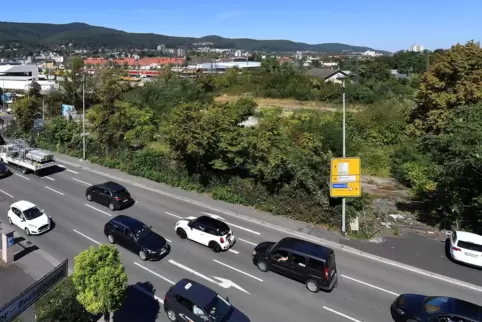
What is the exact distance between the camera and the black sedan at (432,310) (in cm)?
1177

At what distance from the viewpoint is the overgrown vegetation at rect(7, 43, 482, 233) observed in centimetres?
2092

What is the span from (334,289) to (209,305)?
5.99m

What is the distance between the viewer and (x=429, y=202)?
76.3ft

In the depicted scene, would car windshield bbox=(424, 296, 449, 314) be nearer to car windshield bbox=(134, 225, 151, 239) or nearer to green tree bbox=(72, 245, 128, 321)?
green tree bbox=(72, 245, 128, 321)

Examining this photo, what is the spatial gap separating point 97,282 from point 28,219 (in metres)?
11.1

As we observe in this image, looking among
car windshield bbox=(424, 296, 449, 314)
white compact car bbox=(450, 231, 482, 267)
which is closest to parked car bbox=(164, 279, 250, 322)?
car windshield bbox=(424, 296, 449, 314)

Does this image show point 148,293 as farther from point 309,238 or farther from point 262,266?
point 309,238

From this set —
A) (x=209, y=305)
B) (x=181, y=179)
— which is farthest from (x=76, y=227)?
(x=209, y=305)

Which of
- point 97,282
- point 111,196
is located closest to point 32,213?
point 111,196

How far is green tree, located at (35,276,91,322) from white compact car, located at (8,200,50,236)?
8397 millimetres

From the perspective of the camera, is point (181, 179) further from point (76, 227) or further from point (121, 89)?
point (121, 89)

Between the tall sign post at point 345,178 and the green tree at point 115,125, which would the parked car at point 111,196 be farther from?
the tall sign post at point 345,178

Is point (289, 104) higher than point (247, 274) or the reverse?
higher

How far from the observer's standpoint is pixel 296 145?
25.0 m
